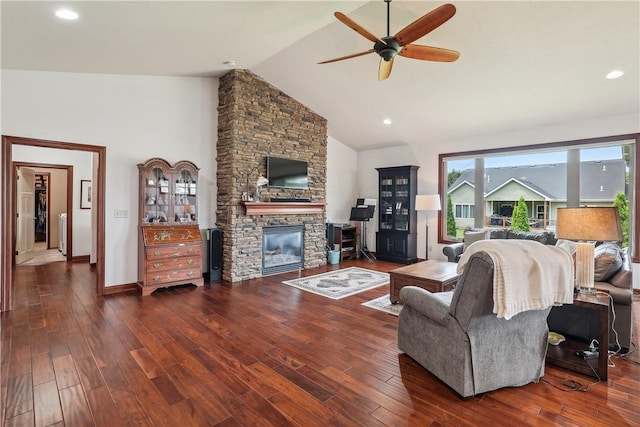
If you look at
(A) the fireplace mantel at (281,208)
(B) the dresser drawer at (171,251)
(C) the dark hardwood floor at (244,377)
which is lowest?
(C) the dark hardwood floor at (244,377)

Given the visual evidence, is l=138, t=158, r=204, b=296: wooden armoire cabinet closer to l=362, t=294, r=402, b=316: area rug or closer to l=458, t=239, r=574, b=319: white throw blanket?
l=362, t=294, r=402, b=316: area rug

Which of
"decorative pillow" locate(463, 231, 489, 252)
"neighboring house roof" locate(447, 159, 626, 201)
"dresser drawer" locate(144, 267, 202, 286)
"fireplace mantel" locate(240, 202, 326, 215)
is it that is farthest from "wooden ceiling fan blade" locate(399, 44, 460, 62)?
"dresser drawer" locate(144, 267, 202, 286)

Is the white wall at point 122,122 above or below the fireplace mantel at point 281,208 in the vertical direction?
above

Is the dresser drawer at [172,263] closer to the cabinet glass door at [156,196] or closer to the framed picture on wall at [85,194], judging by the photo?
the cabinet glass door at [156,196]

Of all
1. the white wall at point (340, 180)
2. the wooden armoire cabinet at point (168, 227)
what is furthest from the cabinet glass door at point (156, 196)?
the white wall at point (340, 180)

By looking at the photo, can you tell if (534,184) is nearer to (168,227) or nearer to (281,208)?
(281,208)

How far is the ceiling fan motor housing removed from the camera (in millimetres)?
2973

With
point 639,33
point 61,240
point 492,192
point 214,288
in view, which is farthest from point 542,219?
point 61,240

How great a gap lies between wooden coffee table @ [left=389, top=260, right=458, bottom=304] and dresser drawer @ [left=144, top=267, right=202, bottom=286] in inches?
118

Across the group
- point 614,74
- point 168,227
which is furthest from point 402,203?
point 168,227

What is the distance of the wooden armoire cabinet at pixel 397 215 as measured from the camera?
697 cm

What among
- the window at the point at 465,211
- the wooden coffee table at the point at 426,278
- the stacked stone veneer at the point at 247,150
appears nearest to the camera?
the wooden coffee table at the point at 426,278

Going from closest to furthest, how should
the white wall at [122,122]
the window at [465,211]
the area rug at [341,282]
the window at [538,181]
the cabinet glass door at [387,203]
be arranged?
the white wall at [122,122] < the area rug at [341,282] < the window at [538,181] < the window at [465,211] < the cabinet glass door at [387,203]

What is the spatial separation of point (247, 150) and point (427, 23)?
11.7 ft
